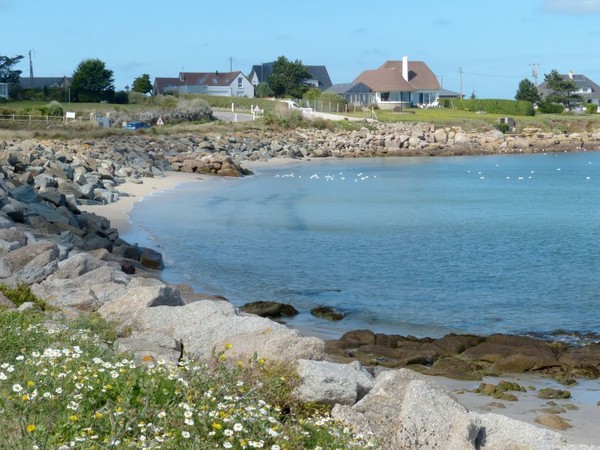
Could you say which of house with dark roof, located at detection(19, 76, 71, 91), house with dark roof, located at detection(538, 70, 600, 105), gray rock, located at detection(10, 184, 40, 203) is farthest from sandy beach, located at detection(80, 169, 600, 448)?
house with dark roof, located at detection(538, 70, 600, 105)

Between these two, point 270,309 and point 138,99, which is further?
point 138,99

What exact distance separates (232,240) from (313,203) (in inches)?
430

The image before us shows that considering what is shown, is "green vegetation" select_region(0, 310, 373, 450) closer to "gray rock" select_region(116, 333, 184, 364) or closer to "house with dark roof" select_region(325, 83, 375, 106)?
"gray rock" select_region(116, 333, 184, 364)

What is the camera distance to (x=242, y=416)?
195 inches

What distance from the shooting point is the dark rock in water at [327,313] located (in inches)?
547

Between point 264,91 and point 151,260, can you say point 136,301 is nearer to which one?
point 151,260

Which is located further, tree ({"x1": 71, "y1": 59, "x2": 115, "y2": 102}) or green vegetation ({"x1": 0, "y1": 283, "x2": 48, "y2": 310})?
tree ({"x1": 71, "y1": 59, "x2": 115, "y2": 102})

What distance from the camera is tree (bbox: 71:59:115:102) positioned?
75500 mm

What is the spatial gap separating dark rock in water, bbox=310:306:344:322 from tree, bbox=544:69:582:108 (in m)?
90.7

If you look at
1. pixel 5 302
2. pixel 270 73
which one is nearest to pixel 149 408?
pixel 5 302

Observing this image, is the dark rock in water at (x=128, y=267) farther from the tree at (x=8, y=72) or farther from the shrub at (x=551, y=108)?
the shrub at (x=551, y=108)

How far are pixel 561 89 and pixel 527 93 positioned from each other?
13.1 feet

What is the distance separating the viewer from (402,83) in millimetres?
96375

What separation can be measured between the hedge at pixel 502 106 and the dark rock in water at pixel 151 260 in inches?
2995
